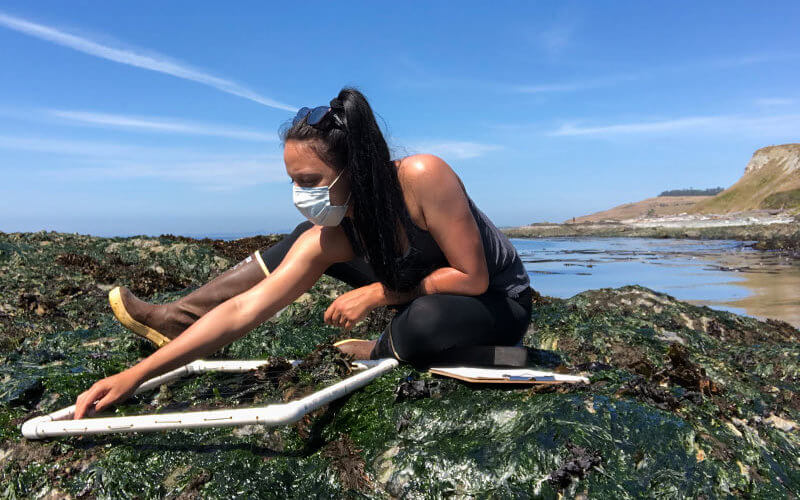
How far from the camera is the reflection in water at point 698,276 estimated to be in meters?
10.8

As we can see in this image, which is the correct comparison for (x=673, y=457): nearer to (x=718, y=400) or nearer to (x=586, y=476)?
(x=586, y=476)

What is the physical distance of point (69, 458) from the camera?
8.18 ft

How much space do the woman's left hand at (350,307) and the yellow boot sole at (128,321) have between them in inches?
56.4

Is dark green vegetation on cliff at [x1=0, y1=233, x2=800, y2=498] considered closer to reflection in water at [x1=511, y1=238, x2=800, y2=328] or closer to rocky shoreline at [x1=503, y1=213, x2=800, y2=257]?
reflection in water at [x1=511, y1=238, x2=800, y2=328]

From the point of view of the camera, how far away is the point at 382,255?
9.30 ft

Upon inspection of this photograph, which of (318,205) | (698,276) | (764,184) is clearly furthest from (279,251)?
(764,184)

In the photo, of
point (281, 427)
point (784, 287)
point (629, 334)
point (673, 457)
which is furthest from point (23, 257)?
point (784, 287)

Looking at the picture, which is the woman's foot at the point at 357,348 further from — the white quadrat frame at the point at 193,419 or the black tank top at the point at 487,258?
the black tank top at the point at 487,258

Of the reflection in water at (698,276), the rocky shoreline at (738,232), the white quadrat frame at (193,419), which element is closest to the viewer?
the white quadrat frame at (193,419)

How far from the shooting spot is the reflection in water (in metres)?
Answer: 10.8

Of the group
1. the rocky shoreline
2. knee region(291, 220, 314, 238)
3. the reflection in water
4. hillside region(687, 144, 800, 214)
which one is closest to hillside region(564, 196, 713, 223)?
hillside region(687, 144, 800, 214)

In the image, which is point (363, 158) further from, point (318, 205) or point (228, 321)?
point (228, 321)

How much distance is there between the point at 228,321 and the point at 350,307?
0.66 metres

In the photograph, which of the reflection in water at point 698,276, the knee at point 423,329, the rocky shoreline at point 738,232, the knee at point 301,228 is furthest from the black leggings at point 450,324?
the rocky shoreline at point 738,232
